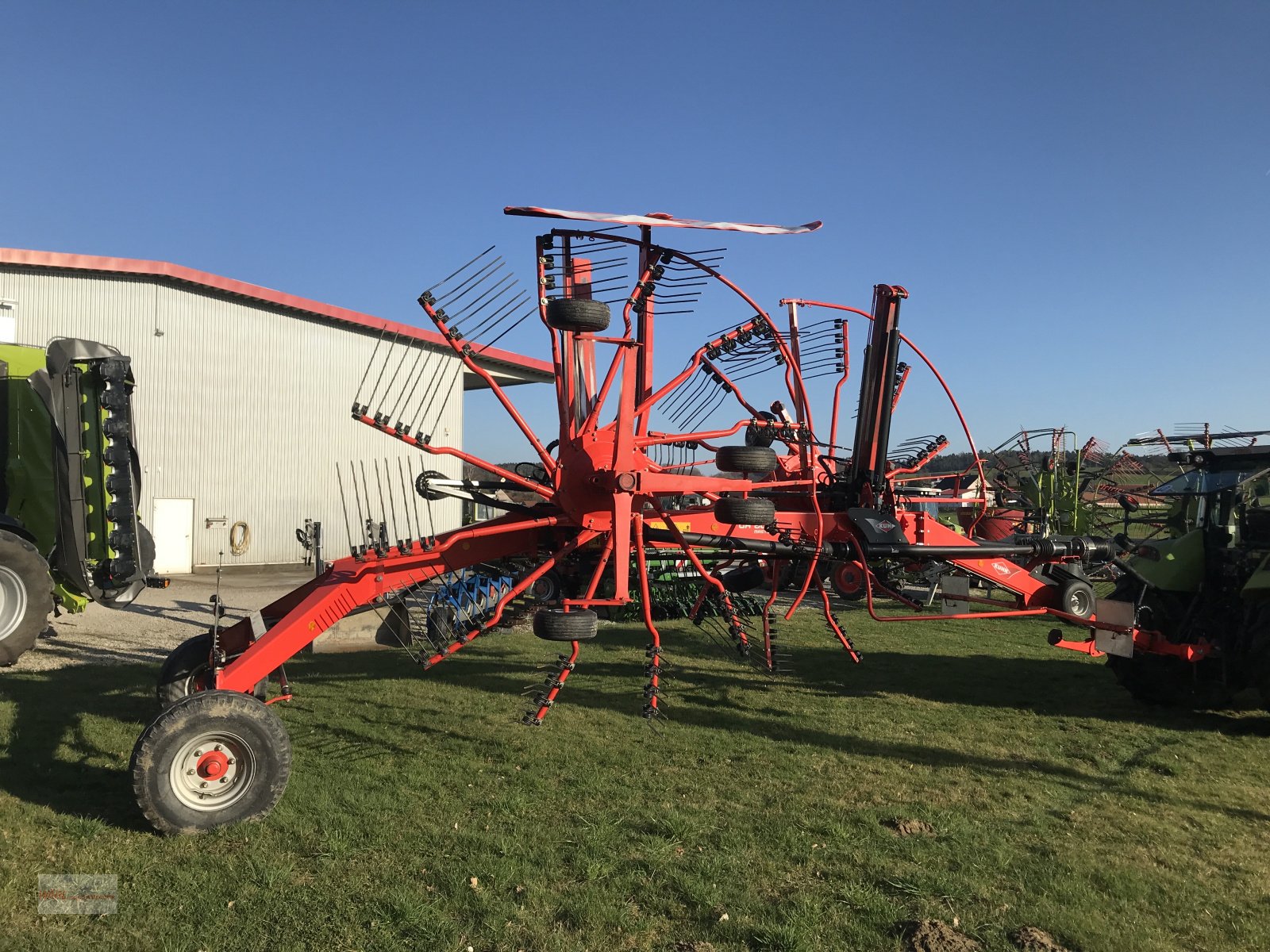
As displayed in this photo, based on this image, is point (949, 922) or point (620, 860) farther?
point (620, 860)

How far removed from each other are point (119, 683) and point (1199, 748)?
356 inches

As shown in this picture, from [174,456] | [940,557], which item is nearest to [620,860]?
[940,557]

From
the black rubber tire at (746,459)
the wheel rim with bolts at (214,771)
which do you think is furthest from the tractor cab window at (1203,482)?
the wheel rim with bolts at (214,771)

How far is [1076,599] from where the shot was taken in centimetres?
786

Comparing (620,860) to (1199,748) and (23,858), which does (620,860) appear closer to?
(23,858)

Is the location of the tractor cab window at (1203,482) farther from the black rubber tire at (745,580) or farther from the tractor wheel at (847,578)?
the black rubber tire at (745,580)

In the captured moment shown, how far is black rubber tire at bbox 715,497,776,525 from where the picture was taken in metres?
5.83

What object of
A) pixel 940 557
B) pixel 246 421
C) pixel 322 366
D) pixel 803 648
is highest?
pixel 322 366

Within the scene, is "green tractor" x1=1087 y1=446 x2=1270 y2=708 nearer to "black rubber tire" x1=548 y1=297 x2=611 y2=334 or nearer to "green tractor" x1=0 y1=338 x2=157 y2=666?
"black rubber tire" x1=548 y1=297 x2=611 y2=334

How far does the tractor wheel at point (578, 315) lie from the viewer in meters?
5.27

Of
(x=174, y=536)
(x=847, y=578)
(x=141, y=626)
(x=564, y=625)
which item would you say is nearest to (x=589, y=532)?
(x=564, y=625)

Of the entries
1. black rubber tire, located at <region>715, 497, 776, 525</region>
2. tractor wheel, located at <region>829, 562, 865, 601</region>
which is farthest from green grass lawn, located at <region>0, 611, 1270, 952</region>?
black rubber tire, located at <region>715, 497, 776, 525</region>

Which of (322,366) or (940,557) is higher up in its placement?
(322,366)

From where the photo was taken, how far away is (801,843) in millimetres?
4699
